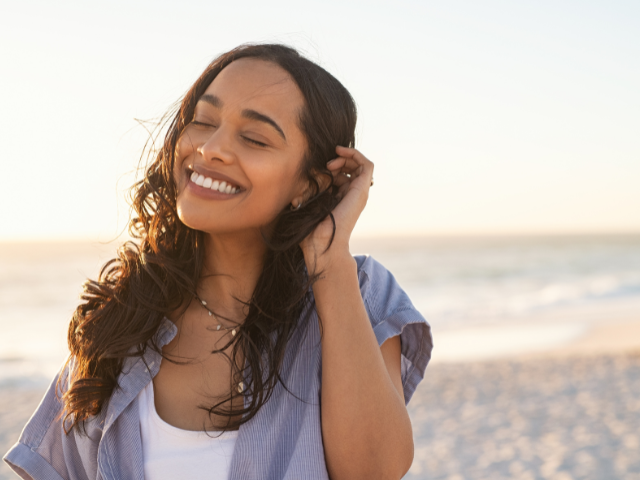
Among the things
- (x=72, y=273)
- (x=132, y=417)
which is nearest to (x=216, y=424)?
(x=132, y=417)

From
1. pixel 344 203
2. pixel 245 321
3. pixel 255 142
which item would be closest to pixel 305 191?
pixel 344 203

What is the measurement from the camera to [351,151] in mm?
2156

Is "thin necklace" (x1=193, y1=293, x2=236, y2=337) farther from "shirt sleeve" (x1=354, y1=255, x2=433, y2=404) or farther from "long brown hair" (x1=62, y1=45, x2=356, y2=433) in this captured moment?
"shirt sleeve" (x1=354, y1=255, x2=433, y2=404)

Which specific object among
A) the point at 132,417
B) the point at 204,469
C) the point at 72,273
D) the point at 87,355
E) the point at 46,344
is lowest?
the point at 72,273

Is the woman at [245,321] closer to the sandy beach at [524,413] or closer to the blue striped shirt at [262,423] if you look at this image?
the blue striped shirt at [262,423]

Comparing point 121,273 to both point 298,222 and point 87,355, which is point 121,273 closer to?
point 87,355

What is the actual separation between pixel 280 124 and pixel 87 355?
1017mm

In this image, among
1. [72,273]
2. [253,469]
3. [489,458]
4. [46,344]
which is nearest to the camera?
[253,469]

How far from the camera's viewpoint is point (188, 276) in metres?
2.12

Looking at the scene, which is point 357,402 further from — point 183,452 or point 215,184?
point 215,184

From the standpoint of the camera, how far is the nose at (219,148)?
6.13 ft

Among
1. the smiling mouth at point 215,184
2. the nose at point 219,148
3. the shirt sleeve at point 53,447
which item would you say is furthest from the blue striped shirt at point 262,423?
the nose at point 219,148

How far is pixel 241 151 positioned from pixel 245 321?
23.5 inches

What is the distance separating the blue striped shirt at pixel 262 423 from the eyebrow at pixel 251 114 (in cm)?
58
